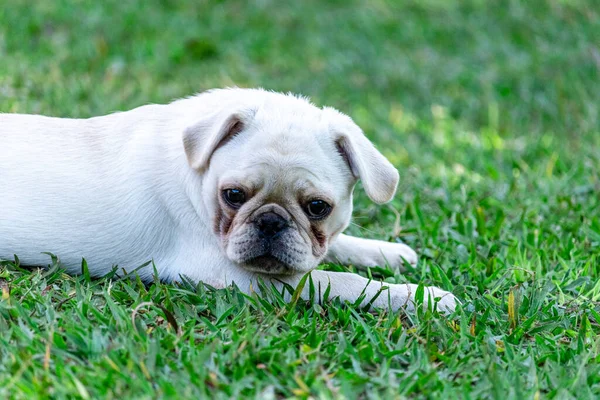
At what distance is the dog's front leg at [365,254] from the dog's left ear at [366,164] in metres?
0.81

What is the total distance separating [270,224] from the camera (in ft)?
14.3

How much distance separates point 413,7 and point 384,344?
9005 millimetres

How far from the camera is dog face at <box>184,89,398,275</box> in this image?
4379 millimetres

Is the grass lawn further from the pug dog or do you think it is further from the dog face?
the dog face

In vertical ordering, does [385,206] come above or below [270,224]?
below

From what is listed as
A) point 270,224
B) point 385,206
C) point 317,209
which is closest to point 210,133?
point 270,224

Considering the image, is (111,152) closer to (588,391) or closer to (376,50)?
(588,391)

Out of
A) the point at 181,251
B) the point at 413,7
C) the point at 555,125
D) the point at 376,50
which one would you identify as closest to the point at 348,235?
the point at 181,251

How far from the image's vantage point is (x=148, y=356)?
3707 mm

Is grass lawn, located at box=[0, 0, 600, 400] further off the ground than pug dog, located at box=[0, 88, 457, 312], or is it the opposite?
pug dog, located at box=[0, 88, 457, 312]

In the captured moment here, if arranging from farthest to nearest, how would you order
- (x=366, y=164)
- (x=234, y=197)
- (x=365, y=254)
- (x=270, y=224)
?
1. (x=365, y=254)
2. (x=366, y=164)
3. (x=234, y=197)
4. (x=270, y=224)

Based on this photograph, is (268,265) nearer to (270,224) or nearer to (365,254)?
(270,224)

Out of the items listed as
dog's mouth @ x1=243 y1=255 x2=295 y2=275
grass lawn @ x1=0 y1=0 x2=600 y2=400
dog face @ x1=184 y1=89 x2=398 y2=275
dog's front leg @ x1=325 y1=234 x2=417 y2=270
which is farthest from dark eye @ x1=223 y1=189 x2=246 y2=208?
dog's front leg @ x1=325 y1=234 x2=417 y2=270

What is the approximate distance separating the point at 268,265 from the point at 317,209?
402 mm
